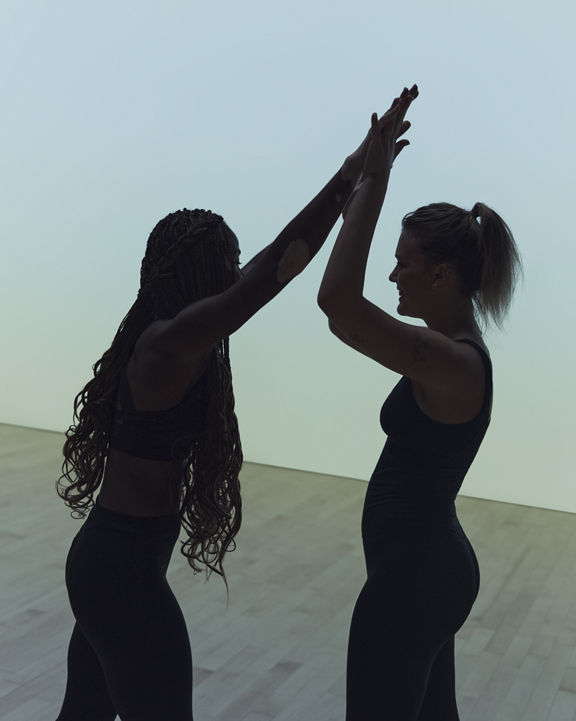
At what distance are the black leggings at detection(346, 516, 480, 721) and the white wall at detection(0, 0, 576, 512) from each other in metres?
3.79

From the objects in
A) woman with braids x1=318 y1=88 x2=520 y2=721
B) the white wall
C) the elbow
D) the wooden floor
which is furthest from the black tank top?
the white wall

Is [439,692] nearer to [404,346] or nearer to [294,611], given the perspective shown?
[404,346]

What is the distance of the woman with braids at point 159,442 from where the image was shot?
4.98 feet

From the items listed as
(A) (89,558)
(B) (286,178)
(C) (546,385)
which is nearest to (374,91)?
(B) (286,178)

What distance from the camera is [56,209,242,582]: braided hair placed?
1621 mm

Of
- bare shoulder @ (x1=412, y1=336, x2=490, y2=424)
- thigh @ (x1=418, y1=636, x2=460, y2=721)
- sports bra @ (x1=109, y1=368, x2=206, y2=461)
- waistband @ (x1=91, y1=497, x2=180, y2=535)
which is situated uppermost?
bare shoulder @ (x1=412, y1=336, x2=490, y2=424)

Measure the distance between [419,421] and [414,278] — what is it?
0.27m

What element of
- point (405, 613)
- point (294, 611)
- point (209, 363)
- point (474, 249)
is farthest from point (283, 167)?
point (405, 613)

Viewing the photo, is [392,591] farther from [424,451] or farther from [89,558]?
[89,558]

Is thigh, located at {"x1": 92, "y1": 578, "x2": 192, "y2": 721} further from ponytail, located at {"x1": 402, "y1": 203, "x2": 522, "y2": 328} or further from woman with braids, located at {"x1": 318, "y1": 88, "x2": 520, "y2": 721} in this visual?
ponytail, located at {"x1": 402, "y1": 203, "x2": 522, "y2": 328}

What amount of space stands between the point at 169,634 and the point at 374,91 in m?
4.37

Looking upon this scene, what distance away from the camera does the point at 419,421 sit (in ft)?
5.26

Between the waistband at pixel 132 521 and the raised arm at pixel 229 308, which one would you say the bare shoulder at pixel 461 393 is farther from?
the waistband at pixel 132 521

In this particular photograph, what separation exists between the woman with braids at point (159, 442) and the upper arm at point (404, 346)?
0.14 metres
